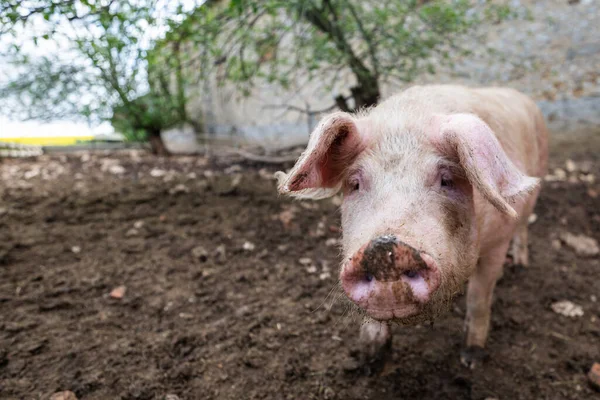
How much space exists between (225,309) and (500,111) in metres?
A: 2.18

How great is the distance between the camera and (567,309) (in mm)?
2881

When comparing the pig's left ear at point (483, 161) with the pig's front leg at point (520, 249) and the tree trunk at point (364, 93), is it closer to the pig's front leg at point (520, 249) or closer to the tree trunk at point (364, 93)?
the pig's front leg at point (520, 249)

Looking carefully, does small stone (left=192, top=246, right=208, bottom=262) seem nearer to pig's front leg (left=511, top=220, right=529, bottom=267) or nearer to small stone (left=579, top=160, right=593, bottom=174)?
pig's front leg (left=511, top=220, right=529, bottom=267)

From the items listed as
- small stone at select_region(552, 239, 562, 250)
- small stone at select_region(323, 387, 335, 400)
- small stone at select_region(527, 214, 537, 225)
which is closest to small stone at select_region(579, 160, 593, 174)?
small stone at select_region(527, 214, 537, 225)

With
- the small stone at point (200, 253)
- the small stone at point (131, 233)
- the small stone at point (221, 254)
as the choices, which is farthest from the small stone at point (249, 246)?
the small stone at point (131, 233)

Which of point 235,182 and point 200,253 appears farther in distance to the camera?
point 235,182

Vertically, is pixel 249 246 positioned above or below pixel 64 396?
above

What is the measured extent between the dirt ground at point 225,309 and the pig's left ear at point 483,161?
64 cm

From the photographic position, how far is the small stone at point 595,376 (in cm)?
214

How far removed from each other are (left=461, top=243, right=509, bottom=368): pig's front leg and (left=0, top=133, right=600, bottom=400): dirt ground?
81 mm

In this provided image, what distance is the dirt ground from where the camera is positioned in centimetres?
206

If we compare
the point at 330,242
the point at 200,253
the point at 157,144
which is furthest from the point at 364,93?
the point at 157,144

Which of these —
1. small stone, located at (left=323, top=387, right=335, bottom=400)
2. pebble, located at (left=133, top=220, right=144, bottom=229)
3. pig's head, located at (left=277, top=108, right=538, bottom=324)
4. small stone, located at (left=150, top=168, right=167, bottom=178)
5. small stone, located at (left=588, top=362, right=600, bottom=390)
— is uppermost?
pig's head, located at (left=277, top=108, right=538, bottom=324)

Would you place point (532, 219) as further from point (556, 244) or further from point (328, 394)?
point (328, 394)
